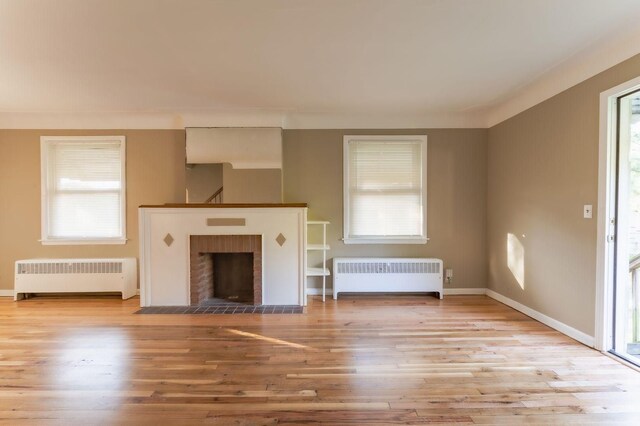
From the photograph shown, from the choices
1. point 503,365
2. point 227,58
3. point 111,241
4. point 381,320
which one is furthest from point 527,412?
point 111,241

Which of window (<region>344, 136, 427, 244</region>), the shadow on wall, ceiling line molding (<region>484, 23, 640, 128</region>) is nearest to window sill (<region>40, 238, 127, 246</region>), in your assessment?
window (<region>344, 136, 427, 244</region>)

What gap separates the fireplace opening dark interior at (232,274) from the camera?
436cm

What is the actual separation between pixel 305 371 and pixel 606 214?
8.73 feet

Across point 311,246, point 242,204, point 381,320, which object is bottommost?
point 381,320

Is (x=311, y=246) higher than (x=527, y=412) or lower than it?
higher

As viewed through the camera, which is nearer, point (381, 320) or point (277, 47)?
point (277, 47)

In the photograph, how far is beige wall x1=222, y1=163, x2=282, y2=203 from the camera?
409 centimetres

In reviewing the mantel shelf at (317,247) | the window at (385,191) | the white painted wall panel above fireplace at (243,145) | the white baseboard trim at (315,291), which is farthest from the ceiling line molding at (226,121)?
the white baseboard trim at (315,291)

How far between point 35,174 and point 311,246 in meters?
3.86

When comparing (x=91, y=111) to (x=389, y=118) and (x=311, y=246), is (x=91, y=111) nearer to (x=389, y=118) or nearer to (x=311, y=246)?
(x=311, y=246)

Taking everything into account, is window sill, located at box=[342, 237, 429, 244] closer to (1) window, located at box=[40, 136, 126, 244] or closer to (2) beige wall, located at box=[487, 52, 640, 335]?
(2) beige wall, located at box=[487, 52, 640, 335]

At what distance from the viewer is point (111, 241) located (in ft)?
14.3

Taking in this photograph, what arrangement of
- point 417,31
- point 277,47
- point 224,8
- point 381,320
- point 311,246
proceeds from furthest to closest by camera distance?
point 311,246, point 381,320, point 277,47, point 417,31, point 224,8

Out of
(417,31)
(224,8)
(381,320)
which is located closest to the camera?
(224,8)
